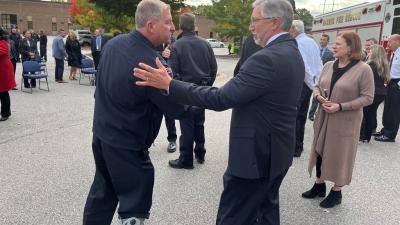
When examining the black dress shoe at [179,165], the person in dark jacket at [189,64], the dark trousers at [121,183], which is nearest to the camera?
the dark trousers at [121,183]

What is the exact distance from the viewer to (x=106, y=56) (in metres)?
2.41

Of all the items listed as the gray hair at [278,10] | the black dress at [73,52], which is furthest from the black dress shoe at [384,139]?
the black dress at [73,52]

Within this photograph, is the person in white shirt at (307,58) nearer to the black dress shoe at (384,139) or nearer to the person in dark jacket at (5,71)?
the black dress shoe at (384,139)

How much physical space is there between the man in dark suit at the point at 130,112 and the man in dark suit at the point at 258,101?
160mm

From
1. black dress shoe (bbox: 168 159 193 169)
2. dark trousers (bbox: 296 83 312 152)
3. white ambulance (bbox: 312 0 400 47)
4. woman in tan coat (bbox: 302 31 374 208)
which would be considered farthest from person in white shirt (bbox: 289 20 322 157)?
white ambulance (bbox: 312 0 400 47)

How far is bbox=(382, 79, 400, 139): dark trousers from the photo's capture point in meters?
6.75

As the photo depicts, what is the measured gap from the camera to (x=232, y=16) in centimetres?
3375

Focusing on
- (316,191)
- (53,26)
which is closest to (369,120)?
(316,191)

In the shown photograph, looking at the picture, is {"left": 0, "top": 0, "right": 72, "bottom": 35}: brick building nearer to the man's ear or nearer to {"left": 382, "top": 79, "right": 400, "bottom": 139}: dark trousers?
{"left": 382, "top": 79, "right": 400, "bottom": 139}: dark trousers

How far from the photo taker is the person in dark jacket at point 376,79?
20.6 ft

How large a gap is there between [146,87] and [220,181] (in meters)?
2.48

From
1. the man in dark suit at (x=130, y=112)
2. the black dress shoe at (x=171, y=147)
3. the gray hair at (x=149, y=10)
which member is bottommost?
the black dress shoe at (x=171, y=147)

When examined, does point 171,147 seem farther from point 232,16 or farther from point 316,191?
point 232,16

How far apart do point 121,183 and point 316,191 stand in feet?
8.00
